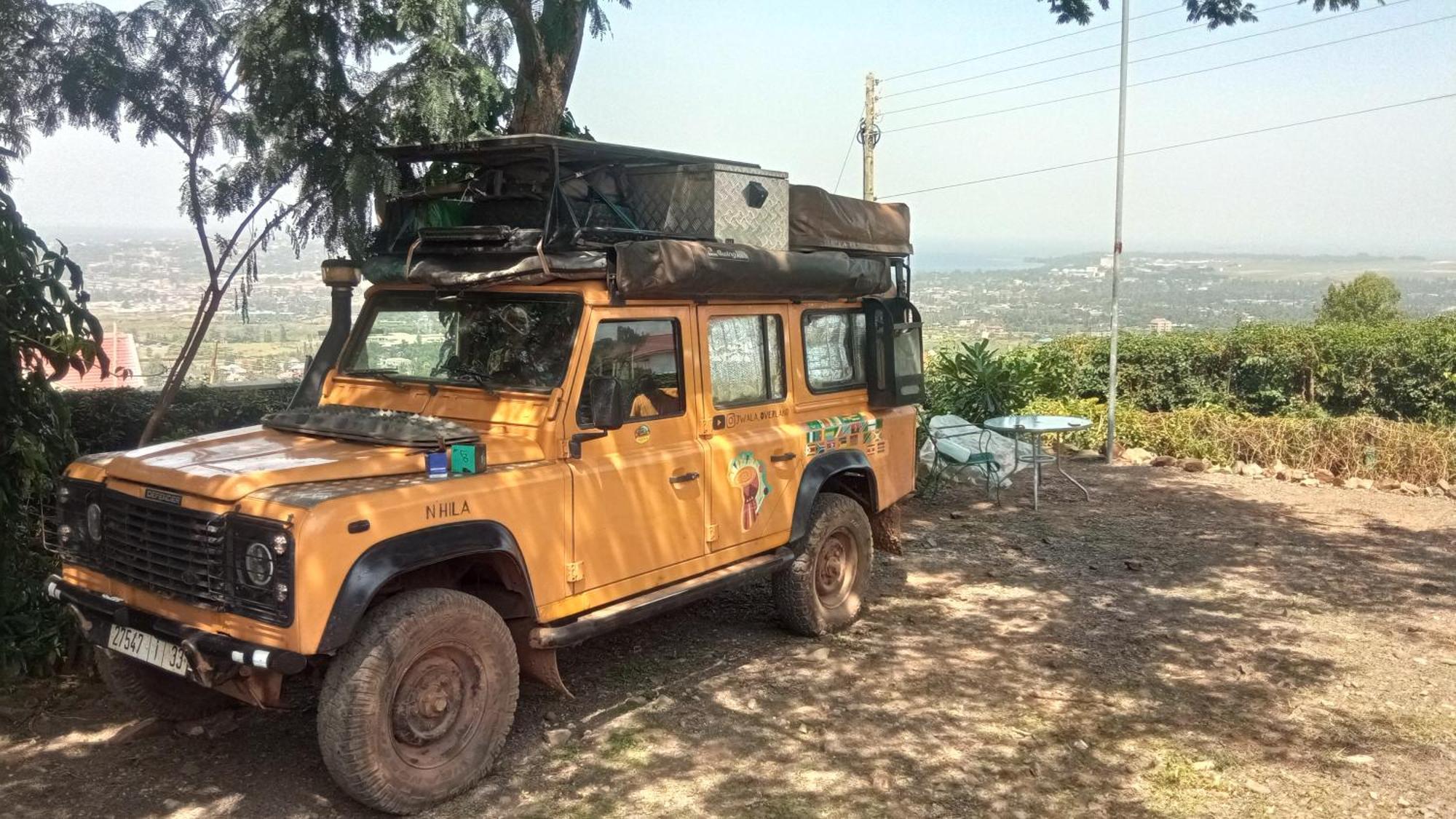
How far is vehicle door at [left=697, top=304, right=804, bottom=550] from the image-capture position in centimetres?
526

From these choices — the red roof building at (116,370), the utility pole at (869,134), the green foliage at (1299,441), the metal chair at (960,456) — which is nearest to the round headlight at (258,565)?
the red roof building at (116,370)

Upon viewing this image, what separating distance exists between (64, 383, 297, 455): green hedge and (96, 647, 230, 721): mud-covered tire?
12.0 feet

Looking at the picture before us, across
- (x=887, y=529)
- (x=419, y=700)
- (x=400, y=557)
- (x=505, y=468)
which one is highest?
(x=505, y=468)

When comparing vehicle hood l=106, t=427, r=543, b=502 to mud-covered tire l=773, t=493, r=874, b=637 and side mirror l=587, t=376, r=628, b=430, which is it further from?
mud-covered tire l=773, t=493, r=874, b=637

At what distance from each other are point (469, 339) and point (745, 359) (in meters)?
1.47

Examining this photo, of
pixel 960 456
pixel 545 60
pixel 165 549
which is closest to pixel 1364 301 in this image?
pixel 960 456

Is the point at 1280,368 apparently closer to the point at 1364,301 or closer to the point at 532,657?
the point at 1364,301

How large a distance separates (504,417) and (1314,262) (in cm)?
3891

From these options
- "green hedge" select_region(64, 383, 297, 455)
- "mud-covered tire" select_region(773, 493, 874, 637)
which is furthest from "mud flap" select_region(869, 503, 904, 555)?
"green hedge" select_region(64, 383, 297, 455)

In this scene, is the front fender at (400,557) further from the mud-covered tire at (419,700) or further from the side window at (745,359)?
the side window at (745,359)

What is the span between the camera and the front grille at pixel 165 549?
3.70 metres

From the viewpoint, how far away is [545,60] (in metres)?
Answer: 7.56

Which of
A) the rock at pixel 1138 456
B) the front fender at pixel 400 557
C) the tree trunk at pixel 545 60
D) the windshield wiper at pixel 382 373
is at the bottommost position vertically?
the rock at pixel 1138 456

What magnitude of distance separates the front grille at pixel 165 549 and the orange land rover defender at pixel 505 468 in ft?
0.04
